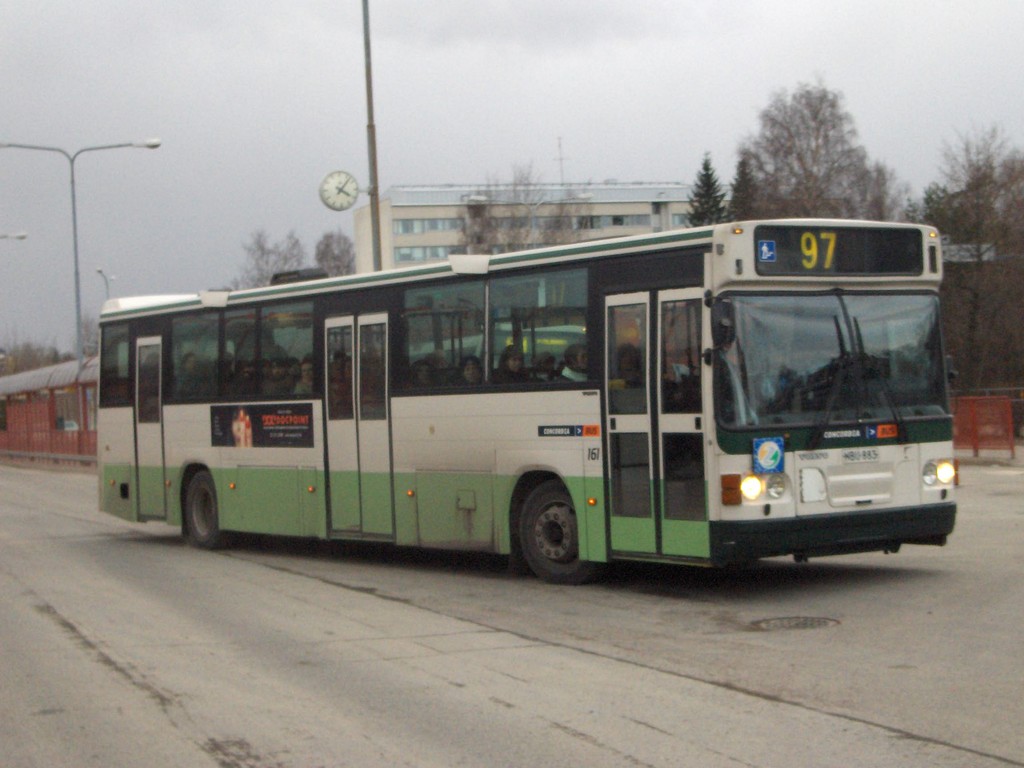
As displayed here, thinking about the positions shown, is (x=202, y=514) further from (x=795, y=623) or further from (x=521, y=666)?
(x=521, y=666)

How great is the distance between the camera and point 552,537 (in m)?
12.7

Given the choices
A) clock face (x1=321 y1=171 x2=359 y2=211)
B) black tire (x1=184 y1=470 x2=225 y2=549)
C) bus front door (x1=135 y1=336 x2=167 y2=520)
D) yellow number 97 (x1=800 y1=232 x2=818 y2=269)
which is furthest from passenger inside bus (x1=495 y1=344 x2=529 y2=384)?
clock face (x1=321 y1=171 x2=359 y2=211)

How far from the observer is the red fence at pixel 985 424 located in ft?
89.5

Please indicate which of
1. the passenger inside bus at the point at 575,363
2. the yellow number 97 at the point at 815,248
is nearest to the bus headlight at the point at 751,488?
the yellow number 97 at the point at 815,248

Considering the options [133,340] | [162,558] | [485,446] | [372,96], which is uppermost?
[372,96]

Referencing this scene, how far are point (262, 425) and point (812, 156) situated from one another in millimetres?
55624

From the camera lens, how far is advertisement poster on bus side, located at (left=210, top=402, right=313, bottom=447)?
15.8 meters

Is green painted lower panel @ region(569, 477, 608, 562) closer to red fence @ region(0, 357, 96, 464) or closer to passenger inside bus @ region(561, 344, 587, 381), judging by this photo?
passenger inside bus @ region(561, 344, 587, 381)

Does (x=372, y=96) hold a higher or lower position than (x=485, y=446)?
higher

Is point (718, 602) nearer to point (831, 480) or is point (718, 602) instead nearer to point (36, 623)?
point (831, 480)

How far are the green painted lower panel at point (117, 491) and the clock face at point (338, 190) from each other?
749 cm

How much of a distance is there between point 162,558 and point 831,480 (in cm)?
907

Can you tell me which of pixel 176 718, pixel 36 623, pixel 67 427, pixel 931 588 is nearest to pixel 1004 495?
pixel 931 588

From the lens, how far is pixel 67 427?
57656 millimetres
